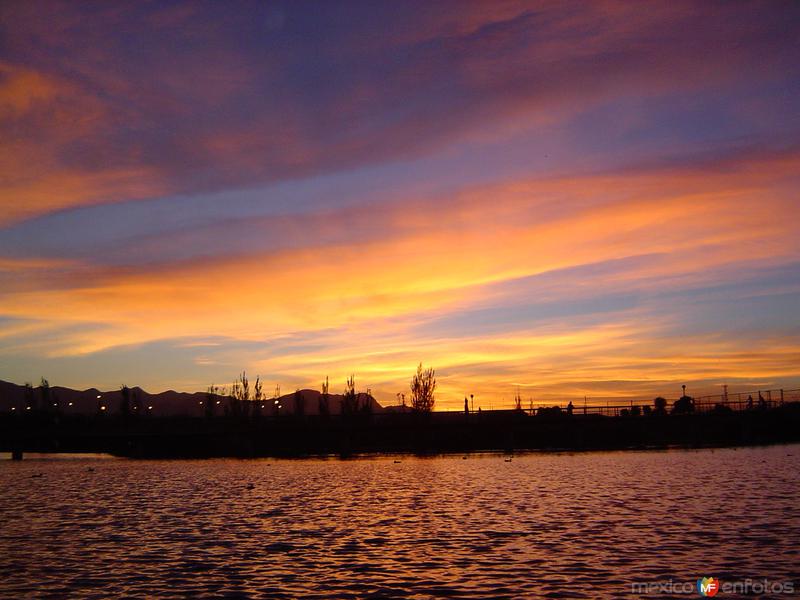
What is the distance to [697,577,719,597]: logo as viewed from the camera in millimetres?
27156

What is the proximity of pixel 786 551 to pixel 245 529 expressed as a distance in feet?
91.6

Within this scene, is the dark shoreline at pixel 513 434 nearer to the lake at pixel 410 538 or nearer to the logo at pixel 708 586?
the lake at pixel 410 538

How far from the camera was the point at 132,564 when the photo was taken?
3559cm

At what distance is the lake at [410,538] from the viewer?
30203mm

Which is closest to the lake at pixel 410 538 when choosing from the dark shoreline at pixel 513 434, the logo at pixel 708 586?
the logo at pixel 708 586

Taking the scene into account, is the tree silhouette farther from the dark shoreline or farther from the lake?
the lake

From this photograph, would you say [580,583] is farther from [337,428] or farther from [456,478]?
[337,428]

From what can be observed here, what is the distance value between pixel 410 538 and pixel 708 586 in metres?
16.7

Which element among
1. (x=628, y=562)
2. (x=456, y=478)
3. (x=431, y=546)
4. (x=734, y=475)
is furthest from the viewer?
(x=456, y=478)

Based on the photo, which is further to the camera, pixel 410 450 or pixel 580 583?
pixel 410 450

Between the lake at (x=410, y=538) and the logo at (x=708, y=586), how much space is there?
35 centimetres

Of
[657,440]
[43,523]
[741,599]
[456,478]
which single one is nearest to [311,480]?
[456,478]

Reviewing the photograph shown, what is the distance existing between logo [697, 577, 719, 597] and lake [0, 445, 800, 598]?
353mm

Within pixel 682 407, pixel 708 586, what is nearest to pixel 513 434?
pixel 682 407
